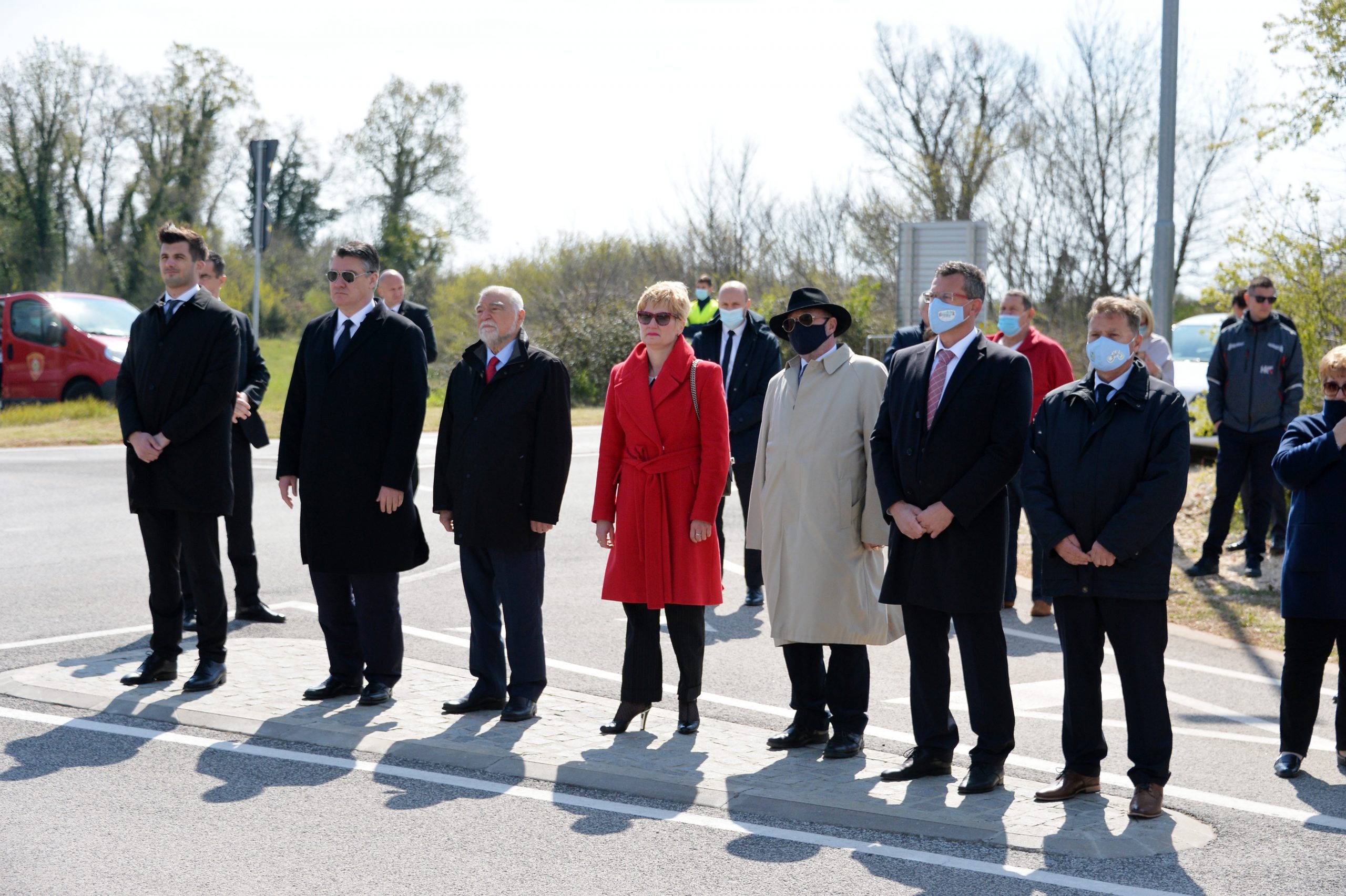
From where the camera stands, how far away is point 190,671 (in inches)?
290

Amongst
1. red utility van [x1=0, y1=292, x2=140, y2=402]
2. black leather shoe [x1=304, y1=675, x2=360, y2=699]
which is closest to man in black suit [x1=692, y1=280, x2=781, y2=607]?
black leather shoe [x1=304, y1=675, x2=360, y2=699]

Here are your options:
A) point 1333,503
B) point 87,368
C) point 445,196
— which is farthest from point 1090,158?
point 1333,503

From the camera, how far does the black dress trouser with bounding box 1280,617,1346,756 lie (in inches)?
232

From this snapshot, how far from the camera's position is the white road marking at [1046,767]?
17.2ft

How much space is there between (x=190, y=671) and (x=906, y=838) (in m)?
4.23

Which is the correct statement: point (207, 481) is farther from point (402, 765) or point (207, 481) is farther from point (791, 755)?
point (791, 755)

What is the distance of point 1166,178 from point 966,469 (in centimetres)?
829

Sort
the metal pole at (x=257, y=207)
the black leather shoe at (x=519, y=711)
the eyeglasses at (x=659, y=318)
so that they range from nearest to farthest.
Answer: the eyeglasses at (x=659, y=318)
the black leather shoe at (x=519, y=711)
the metal pole at (x=257, y=207)

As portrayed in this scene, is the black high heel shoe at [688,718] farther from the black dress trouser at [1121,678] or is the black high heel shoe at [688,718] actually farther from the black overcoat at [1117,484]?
the black overcoat at [1117,484]

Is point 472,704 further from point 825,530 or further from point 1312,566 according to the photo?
point 1312,566

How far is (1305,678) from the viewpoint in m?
5.96

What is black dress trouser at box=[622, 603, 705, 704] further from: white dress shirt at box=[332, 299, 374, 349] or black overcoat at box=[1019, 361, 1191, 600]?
white dress shirt at box=[332, 299, 374, 349]

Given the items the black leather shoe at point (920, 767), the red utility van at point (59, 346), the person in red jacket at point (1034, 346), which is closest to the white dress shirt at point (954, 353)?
the black leather shoe at point (920, 767)

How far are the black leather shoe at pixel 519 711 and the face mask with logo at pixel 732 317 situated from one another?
4.03 meters
